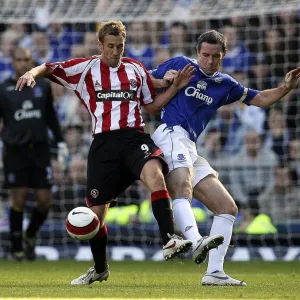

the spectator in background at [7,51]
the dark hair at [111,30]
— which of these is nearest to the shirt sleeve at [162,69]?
the dark hair at [111,30]

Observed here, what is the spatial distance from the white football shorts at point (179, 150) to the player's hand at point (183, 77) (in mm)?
343

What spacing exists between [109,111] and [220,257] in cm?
144

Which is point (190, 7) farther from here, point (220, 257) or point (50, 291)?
point (50, 291)

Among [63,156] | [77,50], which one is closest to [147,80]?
[63,156]

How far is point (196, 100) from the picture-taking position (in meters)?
7.66

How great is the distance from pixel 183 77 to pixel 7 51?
7.58 meters

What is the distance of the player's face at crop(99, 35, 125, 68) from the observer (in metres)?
7.41

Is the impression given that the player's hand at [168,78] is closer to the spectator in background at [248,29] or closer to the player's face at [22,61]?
the player's face at [22,61]

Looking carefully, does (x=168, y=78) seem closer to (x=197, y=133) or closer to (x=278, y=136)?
(x=197, y=133)

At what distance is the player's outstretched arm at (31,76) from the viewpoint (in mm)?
6988

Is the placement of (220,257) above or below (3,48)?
below

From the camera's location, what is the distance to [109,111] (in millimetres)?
7496

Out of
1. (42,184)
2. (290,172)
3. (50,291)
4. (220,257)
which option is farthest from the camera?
(290,172)

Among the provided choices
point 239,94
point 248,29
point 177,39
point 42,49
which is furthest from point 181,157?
point 42,49
